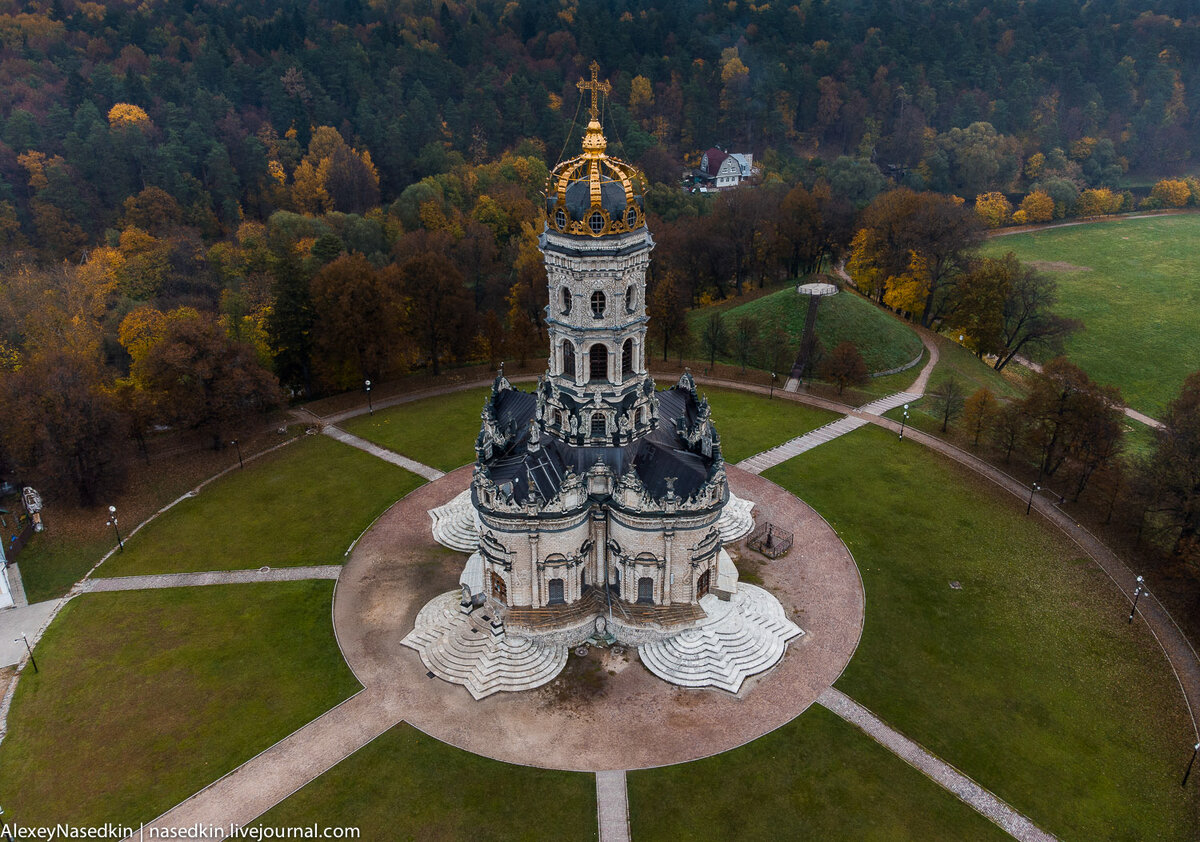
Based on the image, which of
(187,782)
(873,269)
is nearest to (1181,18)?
(873,269)

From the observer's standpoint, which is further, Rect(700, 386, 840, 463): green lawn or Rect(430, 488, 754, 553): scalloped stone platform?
Rect(700, 386, 840, 463): green lawn

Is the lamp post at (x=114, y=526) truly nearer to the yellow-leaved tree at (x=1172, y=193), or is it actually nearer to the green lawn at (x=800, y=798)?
the green lawn at (x=800, y=798)

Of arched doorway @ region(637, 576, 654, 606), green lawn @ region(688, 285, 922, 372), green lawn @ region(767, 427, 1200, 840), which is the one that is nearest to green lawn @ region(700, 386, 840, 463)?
green lawn @ region(767, 427, 1200, 840)

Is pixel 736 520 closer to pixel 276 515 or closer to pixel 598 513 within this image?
pixel 598 513

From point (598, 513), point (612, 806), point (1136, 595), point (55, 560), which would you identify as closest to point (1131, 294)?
point (1136, 595)

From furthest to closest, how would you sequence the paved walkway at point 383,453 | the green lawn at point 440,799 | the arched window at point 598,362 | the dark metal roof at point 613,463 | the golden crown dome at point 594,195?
the paved walkway at point 383,453 → the arched window at point 598,362 → the dark metal roof at point 613,463 → the golden crown dome at point 594,195 → the green lawn at point 440,799

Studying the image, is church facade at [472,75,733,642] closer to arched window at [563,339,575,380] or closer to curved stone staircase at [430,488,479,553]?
arched window at [563,339,575,380]

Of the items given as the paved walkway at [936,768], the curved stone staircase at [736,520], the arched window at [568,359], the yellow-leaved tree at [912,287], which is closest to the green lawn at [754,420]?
the curved stone staircase at [736,520]
